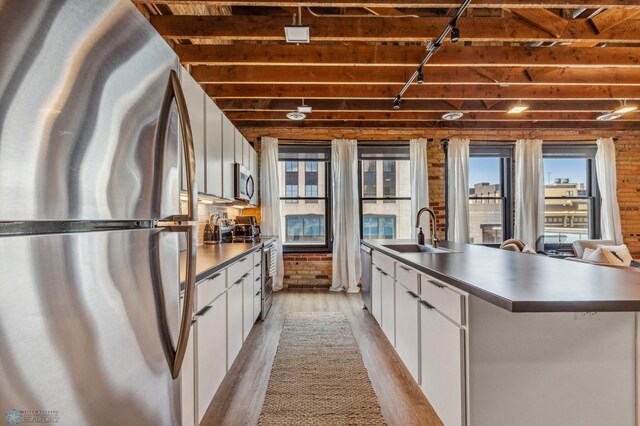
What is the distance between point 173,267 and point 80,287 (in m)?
0.37

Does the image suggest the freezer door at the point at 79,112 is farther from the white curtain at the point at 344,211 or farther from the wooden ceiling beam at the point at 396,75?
the white curtain at the point at 344,211

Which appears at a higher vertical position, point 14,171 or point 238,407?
point 14,171

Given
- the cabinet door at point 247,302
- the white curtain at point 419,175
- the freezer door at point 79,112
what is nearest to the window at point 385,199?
the white curtain at point 419,175

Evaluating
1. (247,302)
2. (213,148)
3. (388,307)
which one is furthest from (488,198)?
(213,148)

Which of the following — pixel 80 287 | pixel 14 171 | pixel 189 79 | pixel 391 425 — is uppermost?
pixel 189 79

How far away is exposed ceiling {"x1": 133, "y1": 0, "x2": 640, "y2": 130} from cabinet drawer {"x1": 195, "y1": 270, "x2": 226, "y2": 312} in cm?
176

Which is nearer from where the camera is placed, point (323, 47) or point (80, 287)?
point (80, 287)

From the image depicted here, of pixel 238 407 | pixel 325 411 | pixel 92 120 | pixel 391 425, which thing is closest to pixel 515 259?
pixel 391 425

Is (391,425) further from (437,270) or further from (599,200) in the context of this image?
(599,200)

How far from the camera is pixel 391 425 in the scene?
6.05 feet

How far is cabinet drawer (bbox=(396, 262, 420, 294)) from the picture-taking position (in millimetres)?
2012

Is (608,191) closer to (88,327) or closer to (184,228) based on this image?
(184,228)

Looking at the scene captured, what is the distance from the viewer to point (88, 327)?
0.71 meters

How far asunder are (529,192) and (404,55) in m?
3.54
